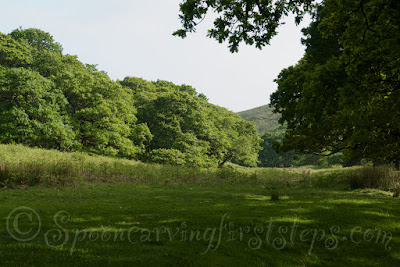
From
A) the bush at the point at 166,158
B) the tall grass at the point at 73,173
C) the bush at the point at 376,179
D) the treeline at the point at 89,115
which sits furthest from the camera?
the bush at the point at 166,158

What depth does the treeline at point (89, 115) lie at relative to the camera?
32062 mm

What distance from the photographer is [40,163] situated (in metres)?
19.3

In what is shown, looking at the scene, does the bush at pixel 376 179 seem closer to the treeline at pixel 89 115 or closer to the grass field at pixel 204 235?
the grass field at pixel 204 235

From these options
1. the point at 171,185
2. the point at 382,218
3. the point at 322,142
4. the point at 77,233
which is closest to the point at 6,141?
the point at 171,185

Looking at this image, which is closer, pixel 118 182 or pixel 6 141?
pixel 118 182

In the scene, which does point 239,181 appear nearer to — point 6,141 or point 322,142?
point 322,142

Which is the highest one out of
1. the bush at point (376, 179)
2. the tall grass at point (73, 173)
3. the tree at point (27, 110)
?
the tree at point (27, 110)

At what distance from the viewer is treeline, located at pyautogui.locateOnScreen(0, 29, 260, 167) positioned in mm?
32062

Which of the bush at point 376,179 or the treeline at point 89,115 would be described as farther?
the treeline at point 89,115

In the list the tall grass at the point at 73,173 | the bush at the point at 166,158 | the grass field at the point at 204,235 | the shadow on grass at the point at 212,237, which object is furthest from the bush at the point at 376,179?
the bush at the point at 166,158

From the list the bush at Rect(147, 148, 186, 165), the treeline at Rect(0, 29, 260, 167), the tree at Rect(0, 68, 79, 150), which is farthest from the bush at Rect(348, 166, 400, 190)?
the tree at Rect(0, 68, 79, 150)

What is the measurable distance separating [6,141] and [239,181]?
28.2m

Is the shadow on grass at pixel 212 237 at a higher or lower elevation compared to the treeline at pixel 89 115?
lower

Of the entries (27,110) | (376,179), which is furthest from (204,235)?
(27,110)
